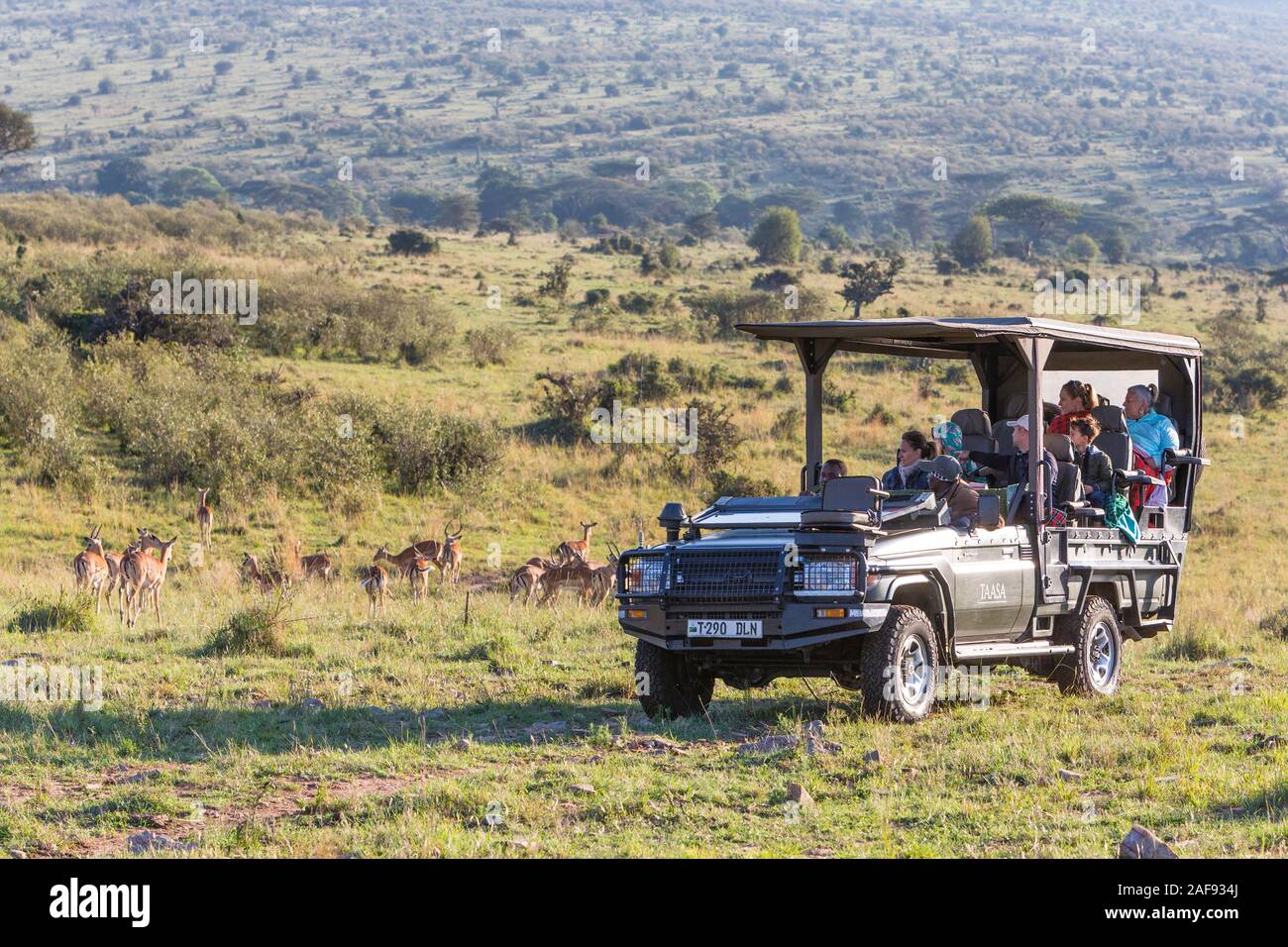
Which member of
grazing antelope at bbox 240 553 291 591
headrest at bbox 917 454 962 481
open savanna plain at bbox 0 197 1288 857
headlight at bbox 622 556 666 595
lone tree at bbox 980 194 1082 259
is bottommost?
open savanna plain at bbox 0 197 1288 857

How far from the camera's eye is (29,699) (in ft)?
35.0

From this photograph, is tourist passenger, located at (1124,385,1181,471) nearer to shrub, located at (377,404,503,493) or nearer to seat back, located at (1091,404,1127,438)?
seat back, located at (1091,404,1127,438)

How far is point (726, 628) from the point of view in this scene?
A: 31.6ft

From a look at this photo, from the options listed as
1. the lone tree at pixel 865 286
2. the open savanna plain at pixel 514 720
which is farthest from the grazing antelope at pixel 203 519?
the lone tree at pixel 865 286

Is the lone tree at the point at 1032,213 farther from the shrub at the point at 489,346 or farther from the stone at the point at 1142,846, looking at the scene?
the stone at the point at 1142,846

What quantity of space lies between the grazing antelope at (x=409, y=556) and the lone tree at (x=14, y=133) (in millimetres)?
50634

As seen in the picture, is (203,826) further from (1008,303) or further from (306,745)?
(1008,303)

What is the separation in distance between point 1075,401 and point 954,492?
2.06 m

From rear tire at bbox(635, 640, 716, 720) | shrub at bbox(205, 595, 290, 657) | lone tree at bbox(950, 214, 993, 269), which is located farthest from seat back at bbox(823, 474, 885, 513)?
lone tree at bbox(950, 214, 993, 269)

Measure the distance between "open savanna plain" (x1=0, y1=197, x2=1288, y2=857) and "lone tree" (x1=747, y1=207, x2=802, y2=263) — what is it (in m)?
37.5

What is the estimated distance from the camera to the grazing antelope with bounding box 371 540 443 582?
58.5ft

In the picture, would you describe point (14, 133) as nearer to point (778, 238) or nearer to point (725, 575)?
point (778, 238)

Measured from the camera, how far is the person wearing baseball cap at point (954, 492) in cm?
1048

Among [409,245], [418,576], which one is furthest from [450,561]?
[409,245]
